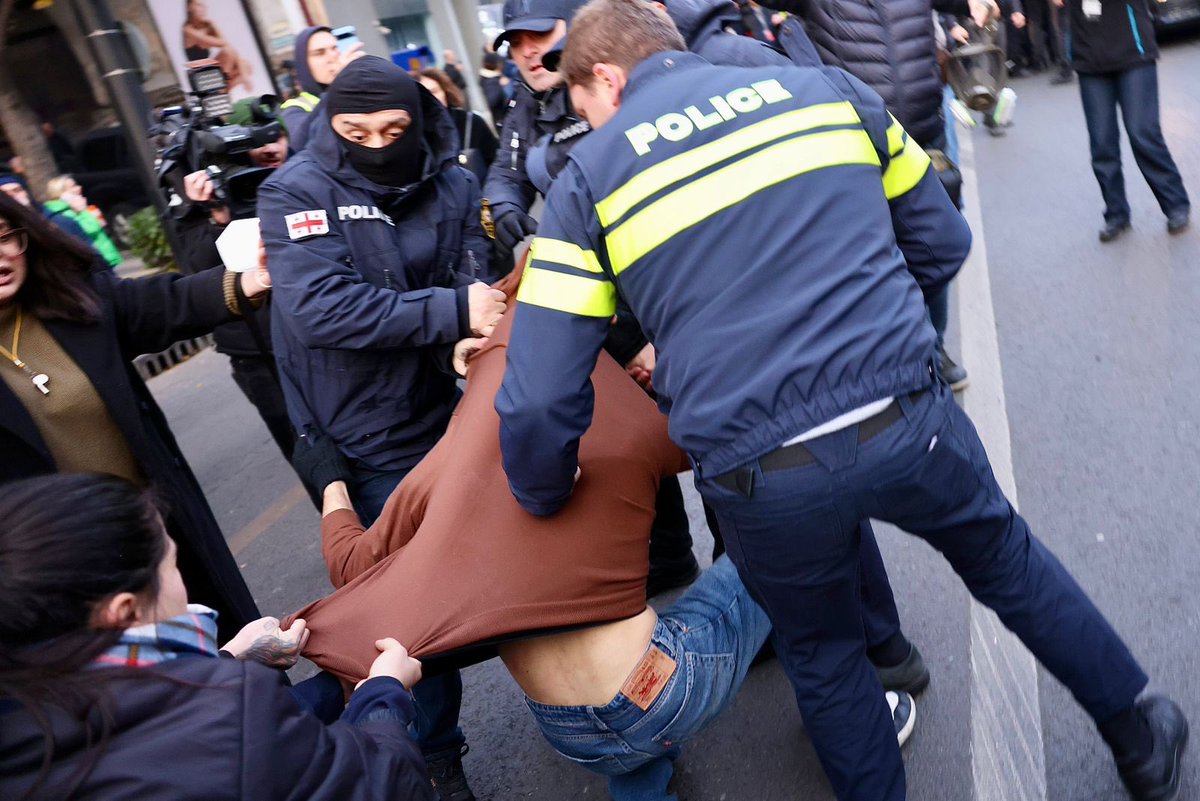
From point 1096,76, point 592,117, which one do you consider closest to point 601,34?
point 592,117

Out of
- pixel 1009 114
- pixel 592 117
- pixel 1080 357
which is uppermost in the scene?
pixel 592 117

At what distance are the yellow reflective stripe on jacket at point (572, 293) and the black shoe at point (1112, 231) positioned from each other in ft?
16.3

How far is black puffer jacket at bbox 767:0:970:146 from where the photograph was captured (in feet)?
13.3

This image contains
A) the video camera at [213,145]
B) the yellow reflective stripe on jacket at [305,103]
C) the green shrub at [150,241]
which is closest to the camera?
the video camera at [213,145]

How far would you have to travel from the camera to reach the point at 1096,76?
18.7ft

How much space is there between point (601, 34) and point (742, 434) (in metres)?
0.85

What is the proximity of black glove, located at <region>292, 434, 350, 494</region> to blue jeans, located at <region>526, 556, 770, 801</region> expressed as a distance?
2.66 feet

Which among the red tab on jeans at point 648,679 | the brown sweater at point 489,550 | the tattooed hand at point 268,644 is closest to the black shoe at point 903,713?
the red tab on jeans at point 648,679

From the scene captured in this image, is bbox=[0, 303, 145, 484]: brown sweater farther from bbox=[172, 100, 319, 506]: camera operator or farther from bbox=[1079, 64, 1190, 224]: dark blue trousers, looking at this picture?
bbox=[1079, 64, 1190, 224]: dark blue trousers

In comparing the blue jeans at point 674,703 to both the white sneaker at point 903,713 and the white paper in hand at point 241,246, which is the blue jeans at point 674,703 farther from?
the white paper in hand at point 241,246

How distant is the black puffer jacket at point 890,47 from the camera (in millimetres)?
4043

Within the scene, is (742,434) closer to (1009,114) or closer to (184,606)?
(184,606)

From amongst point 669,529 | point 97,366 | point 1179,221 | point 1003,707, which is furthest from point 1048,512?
point 1179,221

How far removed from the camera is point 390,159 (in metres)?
2.83
